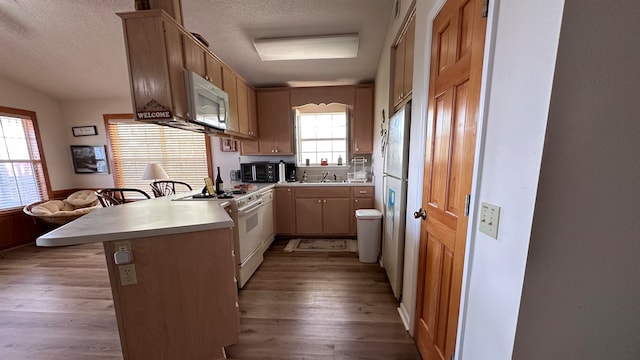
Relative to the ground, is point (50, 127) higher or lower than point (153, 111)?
higher

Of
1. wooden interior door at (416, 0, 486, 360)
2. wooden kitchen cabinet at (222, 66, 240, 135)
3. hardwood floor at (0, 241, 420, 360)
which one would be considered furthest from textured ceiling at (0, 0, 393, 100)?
hardwood floor at (0, 241, 420, 360)

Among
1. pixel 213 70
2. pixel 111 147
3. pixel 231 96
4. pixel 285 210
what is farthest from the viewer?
pixel 111 147

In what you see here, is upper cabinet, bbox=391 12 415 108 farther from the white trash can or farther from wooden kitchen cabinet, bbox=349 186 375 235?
wooden kitchen cabinet, bbox=349 186 375 235

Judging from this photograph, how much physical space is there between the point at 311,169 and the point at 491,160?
3.20 m

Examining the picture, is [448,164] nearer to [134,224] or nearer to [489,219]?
[489,219]

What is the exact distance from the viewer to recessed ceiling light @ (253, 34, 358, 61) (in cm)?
233

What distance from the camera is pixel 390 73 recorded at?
220 centimetres

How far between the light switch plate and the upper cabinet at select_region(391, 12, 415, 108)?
117 centimetres

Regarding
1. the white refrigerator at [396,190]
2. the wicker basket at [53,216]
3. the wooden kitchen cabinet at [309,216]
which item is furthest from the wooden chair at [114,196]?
the white refrigerator at [396,190]

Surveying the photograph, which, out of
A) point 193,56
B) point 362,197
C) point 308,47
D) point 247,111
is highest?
point 308,47

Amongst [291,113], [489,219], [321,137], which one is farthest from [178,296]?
[321,137]

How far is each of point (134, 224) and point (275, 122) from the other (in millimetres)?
2659

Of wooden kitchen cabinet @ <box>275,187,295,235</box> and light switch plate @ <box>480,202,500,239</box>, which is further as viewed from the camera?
wooden kitchen cabinet @ <box>275,187,295,235</box>

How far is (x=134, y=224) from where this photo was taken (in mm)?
1242
